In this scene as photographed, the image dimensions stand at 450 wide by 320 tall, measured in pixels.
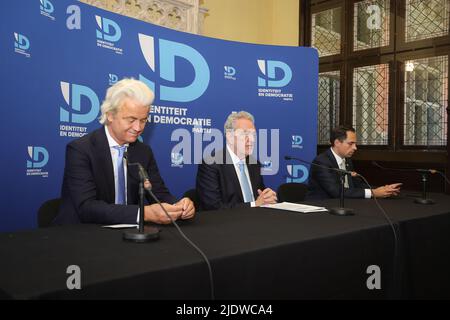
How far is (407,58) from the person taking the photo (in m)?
5.13

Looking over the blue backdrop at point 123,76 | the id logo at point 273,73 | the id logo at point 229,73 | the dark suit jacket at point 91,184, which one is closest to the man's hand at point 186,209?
the dark suit jacket at point 91,184

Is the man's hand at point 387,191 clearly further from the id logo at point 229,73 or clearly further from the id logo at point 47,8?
the id logo at point 47,8

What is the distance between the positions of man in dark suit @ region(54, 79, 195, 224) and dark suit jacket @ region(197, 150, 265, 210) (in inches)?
26.6

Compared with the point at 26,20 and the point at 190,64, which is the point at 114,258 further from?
the point at 190,64

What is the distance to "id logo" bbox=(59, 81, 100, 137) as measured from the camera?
3.16 meters

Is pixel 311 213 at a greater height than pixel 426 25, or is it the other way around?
pixel 426 25

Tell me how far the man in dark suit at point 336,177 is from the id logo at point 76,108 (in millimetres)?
1873

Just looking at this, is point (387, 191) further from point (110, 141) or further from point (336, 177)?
point (110, 141)

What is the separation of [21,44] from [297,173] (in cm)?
322

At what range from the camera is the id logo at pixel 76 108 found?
3.16 metres

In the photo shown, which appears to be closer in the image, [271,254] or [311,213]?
[271,254]

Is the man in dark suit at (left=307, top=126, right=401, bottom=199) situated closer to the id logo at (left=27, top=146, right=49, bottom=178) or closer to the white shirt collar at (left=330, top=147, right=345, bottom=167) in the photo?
the white shirt collar at (left=330, top=147, right=345, bottom=167)

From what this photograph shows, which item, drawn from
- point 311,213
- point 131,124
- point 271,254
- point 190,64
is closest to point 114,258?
point 271,254

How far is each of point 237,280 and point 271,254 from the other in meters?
0.16
